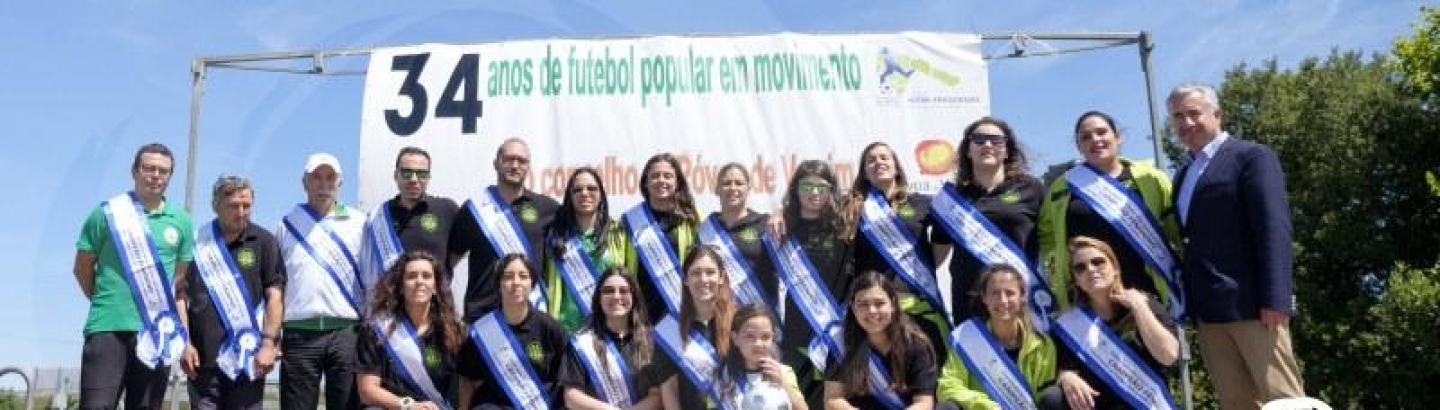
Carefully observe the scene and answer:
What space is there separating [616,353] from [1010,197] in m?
→ 1.83

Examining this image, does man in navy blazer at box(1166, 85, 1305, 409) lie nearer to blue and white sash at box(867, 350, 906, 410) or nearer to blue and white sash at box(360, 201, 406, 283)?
blue and white sash at box(867, 350, 906, 410)

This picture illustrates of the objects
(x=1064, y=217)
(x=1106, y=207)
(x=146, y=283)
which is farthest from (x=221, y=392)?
(x=1106, y=207)

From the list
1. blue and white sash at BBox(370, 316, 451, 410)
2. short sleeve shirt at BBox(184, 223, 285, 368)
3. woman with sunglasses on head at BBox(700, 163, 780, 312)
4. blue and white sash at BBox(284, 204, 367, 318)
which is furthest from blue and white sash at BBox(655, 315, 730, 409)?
short sleeve shirt at BBox(184, 223, 285, 368)

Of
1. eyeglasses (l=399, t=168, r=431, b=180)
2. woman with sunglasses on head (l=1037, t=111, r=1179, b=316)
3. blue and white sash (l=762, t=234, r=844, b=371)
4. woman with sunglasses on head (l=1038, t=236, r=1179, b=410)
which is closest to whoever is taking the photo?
woman with sunglasses on head (l=1038, t=236, r=1179, b=410)

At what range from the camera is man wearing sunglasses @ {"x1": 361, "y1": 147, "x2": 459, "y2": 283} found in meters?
5.19

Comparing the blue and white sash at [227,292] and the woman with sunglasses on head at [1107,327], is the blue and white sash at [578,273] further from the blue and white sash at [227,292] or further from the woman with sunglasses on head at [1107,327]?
the woman with sunglasses on head at [1107,327]

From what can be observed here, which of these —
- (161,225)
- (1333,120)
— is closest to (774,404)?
(161,225)

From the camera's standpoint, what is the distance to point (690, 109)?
21.7 feet

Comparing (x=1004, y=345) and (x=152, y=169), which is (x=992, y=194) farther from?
(x=152, y=169)

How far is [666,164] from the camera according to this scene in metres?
5.17

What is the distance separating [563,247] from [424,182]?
30.7 inches

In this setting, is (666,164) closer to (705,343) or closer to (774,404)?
(705,343)

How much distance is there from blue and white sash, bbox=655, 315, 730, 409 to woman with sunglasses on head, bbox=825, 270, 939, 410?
1.58ft

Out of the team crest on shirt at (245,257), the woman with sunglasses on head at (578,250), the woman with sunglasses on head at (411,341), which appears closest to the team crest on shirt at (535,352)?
the woman with sunglasses on head at (411,341)
